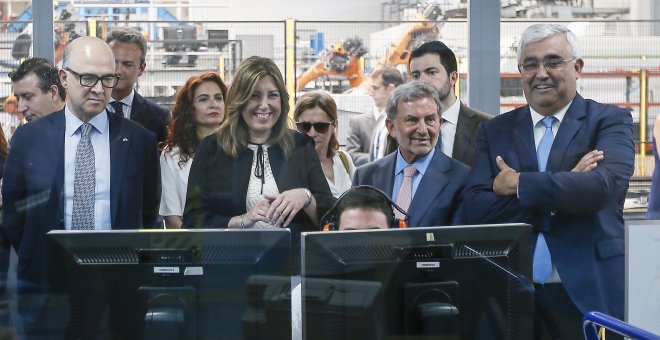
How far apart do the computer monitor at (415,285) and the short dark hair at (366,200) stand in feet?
1.47

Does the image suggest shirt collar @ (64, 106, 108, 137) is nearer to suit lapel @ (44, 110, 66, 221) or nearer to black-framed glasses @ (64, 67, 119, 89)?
suit lapel @ (44, 110, 66, 221)

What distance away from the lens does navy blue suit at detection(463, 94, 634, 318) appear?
2908 mm

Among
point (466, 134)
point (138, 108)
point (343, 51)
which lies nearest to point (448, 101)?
point (466, 134)

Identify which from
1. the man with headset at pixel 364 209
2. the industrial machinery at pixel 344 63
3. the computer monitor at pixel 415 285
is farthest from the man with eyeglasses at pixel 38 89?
the computer monitor at pixel 415 285

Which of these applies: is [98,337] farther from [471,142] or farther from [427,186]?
[471,142]

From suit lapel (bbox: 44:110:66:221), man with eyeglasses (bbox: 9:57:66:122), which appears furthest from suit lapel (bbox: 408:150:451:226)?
man with eyeglasses (bbox: 9:57:66:122)

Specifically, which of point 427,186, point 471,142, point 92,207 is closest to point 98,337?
point 92,207

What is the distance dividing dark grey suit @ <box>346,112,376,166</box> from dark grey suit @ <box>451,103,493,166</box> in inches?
26.7

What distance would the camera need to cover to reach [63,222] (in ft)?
10.3

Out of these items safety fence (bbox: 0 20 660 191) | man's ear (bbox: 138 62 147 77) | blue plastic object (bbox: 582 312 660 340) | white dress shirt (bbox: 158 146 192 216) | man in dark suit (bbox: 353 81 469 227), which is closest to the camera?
blue plastic object (bbox: 582 312 660 340)

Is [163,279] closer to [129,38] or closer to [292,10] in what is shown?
[129,38]

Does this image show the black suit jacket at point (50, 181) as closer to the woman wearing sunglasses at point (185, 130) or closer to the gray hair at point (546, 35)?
the woman wearing sunglasses at point (185, 130)

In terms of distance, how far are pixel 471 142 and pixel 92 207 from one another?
4.37ft

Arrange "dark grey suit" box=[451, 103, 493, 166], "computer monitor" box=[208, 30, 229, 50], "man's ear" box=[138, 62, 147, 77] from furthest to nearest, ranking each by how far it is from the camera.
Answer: "computer monitor" box=[208, 30, 229, 50], "man's ear" box=[138, 62, 147, 77], "dark grey suit" box=[451, 103, 493, 166]
